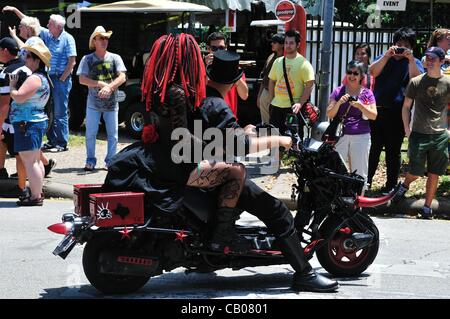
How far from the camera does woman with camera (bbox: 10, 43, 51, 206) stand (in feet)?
28.1

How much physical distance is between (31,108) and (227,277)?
350 centimetres

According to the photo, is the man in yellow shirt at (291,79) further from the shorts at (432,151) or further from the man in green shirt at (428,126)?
the shorts at (432,151)

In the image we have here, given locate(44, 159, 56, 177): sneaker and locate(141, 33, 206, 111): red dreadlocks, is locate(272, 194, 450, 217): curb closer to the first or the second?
locate(44, 159, 56, 177): sneaker

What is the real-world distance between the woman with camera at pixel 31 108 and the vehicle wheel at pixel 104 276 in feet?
11.3

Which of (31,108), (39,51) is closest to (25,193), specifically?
(31,108)

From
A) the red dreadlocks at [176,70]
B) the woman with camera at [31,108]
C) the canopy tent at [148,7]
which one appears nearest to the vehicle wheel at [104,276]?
the red dreadlocks at [176,70]

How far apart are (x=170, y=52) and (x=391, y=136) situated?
501cm

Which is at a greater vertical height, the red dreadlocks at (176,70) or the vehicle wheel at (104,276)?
the red dreadlocks at (176,70)

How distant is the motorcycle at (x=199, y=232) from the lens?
5430 millimetres

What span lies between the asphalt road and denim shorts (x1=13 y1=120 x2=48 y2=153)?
1.11 meters

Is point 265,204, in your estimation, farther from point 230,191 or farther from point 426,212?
point 426,212

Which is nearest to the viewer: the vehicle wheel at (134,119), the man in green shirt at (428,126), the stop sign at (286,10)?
the man in green shirt at (428,126)

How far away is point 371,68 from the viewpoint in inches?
395
